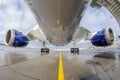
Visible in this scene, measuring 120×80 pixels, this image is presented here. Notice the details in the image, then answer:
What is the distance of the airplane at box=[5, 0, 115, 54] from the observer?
21.5 feet

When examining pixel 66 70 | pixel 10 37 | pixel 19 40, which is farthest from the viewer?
pixel 19 40

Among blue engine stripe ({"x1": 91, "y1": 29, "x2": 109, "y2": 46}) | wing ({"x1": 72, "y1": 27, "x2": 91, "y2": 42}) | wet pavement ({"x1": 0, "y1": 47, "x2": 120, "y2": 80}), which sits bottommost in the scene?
wet pavement ({"x1": 0, "y1": 47, "x2": 120, "y2": 80})

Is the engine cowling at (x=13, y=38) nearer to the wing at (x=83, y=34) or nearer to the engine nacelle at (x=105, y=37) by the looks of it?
the wing at (x=83, y=34)

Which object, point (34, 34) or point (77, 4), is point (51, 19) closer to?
point (77, 4)

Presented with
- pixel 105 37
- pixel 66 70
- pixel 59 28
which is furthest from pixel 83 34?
pixel 66 70

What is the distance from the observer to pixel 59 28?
→ 9508mm

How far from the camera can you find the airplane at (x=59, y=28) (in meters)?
6.57

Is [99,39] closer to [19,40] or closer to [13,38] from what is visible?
[19,40]

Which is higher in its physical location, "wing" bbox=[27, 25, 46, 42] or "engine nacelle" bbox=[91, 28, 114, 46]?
"wing" bbox=[27, 25, 46, 42]

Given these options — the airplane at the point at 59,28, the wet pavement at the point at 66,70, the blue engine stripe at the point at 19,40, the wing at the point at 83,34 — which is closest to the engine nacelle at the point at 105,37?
the airplane at the point at 59,28

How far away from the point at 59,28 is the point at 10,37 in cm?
596

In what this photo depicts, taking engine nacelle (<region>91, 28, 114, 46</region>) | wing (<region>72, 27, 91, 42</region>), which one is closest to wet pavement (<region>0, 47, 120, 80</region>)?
engine nacelle (<region>91, 28, 114, 46</region>)

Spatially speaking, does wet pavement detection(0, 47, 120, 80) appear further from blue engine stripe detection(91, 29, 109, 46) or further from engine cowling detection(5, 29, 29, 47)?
engine cowling detection(5, 29, 29, 47)

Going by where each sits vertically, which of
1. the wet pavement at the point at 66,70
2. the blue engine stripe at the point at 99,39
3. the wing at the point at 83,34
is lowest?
the wet pavement at the point at 66,70
